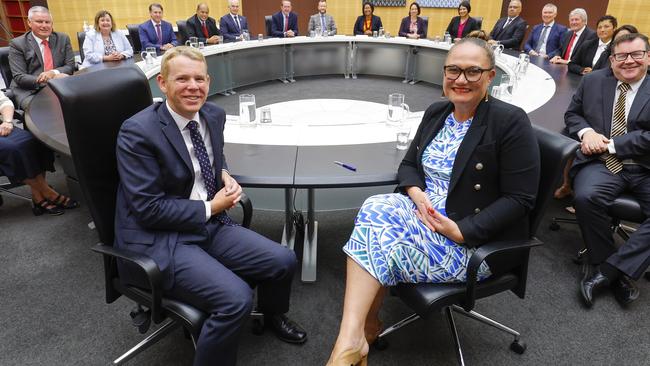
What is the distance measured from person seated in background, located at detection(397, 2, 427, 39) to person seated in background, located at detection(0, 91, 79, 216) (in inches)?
227

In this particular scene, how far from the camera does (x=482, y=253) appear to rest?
4.49 ft

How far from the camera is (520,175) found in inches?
57.1

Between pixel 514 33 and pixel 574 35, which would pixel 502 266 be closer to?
pixel 574 35

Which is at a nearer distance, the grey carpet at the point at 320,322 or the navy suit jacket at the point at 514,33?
the grey carpet at the point at 320,322

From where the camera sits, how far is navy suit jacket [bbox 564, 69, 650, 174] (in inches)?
85.6

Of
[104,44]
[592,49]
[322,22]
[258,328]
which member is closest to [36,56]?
[104,44]

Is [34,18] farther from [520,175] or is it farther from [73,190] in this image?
[520,175]

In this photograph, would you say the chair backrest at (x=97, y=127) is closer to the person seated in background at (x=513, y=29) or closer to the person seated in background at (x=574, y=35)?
the person seated in background at (x=574, y=35)

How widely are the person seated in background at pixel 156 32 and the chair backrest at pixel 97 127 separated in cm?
433

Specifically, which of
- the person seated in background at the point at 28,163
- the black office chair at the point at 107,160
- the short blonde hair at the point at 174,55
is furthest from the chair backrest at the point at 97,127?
the person seated in background at the point at 28,163

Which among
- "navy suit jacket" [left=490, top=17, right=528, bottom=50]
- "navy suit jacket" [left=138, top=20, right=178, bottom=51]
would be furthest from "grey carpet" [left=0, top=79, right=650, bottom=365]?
"navy suit jacket" [left=490, top=17, right=528, bottom=50]

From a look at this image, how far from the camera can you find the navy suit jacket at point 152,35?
5402 mm

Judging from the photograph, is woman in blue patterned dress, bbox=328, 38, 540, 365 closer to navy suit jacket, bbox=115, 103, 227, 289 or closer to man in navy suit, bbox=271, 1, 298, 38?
navy suit jacket, bbox=115, 103, 227, 289

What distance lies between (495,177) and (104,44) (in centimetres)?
453
